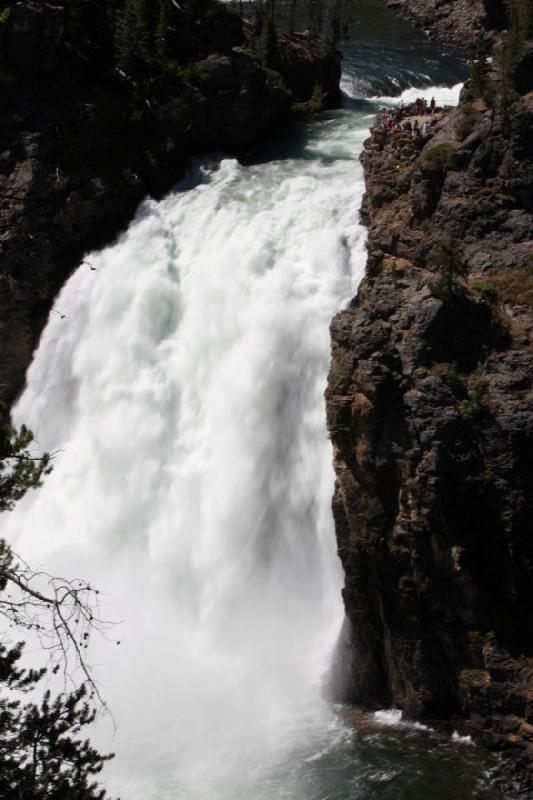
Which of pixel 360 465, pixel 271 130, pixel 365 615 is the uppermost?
pixel 271 130

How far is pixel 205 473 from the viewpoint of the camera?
25.4m

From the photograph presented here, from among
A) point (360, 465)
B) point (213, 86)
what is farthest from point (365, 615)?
point (213, 86)

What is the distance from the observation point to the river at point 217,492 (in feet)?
62.5

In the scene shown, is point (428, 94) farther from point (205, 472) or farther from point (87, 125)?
point (205, 472)

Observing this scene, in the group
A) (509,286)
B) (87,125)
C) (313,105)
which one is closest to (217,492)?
(509,286)

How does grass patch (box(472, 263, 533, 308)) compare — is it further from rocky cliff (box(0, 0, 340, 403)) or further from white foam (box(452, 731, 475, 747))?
rocky cliff (box(0, 0, 340, 403))

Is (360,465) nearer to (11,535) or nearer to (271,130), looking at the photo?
(11,535)

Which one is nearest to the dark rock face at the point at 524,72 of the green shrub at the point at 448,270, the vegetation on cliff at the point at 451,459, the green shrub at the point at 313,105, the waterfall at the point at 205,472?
the vegetation on cliff at the point at 451,459

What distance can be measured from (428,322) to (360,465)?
3.57 meters

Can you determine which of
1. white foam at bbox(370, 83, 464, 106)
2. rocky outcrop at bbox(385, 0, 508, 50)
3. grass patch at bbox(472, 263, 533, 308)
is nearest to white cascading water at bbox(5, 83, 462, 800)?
grass patch at bbox(472, 263, 533, 308)

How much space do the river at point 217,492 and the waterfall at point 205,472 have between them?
5 centimetres

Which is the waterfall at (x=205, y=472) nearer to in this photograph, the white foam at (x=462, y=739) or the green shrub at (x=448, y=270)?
the white foam at (x=462, y=739)

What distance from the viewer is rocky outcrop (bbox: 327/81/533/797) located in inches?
726

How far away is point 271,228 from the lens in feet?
95.3
